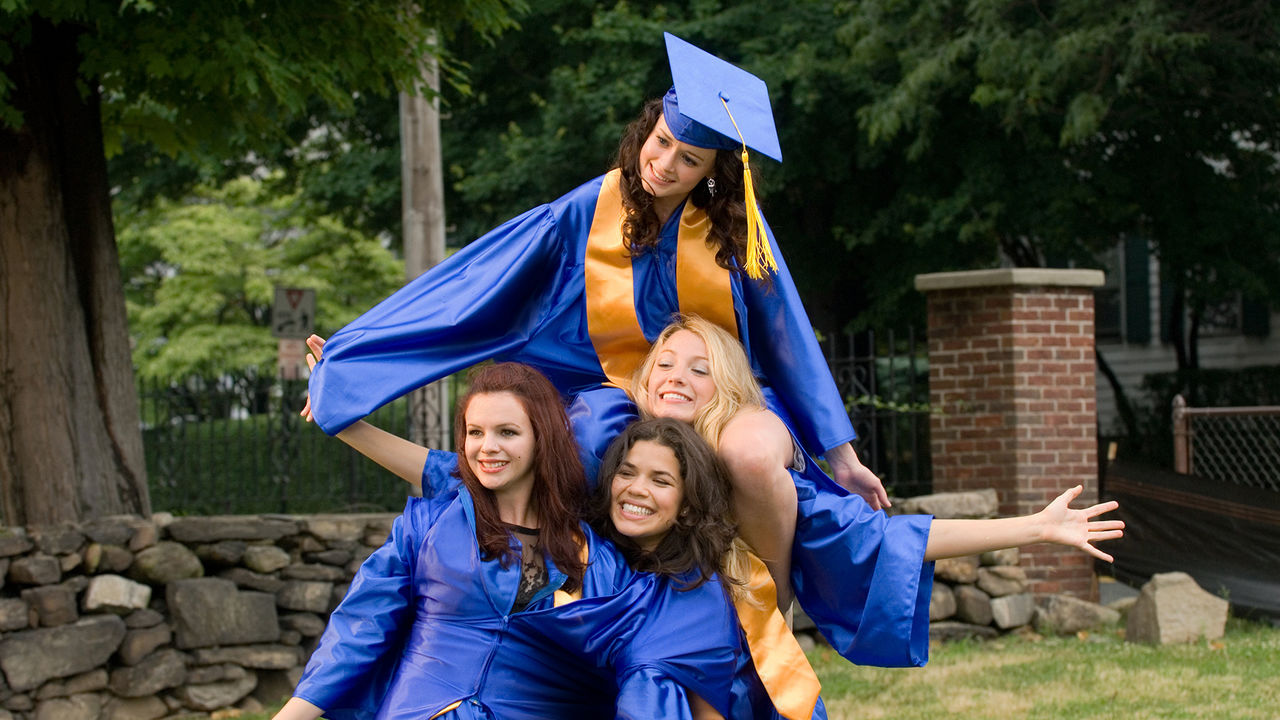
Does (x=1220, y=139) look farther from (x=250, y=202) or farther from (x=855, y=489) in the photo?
(x=250, y=202)

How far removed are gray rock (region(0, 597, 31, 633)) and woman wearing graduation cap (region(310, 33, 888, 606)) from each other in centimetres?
350

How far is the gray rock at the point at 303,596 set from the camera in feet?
22.8

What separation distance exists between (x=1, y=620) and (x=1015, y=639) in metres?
5.15

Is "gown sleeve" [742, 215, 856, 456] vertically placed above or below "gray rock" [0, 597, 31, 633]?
above

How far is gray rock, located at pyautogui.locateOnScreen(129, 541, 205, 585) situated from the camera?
6531 mm

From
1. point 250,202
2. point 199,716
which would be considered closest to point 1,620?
point 199,716

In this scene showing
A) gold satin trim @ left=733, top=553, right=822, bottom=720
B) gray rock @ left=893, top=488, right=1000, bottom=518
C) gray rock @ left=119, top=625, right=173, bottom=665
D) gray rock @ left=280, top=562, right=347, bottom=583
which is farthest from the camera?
gray rock @ left=893, top=488, right=1000, bottom=518

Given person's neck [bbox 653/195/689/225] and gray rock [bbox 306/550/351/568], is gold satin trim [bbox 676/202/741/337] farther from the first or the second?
gray rock [bbox 306/550/351/568]

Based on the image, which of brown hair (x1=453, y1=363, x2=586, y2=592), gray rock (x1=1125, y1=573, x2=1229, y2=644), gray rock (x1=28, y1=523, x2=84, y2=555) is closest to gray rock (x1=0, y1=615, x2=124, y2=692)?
gray rock (x1=28, y1=523, x2=84, y2=555)

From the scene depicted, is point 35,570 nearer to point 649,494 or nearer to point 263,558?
point 263,558

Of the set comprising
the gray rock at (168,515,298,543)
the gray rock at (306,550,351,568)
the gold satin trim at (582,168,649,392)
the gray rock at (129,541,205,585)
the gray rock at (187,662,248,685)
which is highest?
Result: the gold satin trim at (582,168,649,392)

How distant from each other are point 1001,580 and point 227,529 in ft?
13.8

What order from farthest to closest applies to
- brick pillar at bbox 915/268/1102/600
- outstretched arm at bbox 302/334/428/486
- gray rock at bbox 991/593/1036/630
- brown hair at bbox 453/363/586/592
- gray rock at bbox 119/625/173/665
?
brick pillar at bbox 915/268/1102/600
gray rock at bbox 991/593/1036/630
gray rock at bbox 119/625/173/665
outstretched arm at bbox 302/334/428/486
brown hair at bbox 453/363/586/592

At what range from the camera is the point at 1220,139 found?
1259 cm
